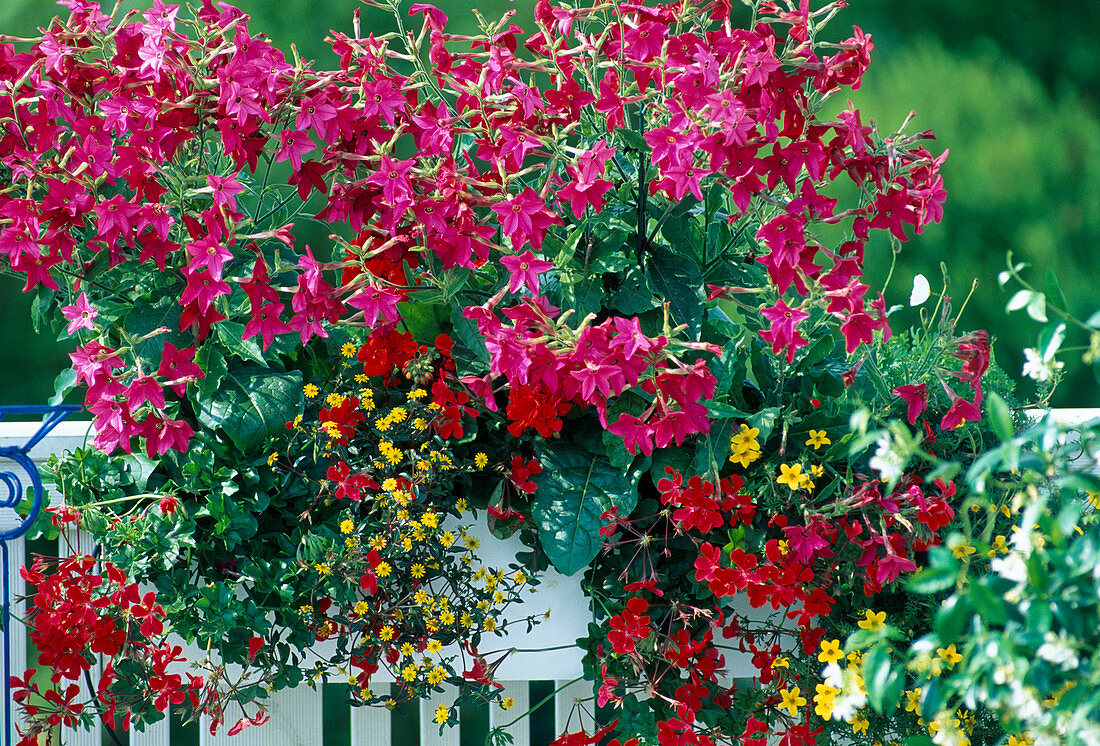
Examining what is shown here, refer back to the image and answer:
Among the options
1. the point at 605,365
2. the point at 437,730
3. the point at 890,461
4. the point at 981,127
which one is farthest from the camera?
the point at 981,127

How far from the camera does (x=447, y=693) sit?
5.55ft

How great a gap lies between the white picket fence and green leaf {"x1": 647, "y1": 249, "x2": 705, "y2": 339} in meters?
0.46

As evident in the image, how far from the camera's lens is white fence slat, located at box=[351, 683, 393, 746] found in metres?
1.65

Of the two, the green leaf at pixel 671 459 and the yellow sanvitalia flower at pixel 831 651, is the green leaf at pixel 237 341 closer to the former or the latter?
the green leaf at pixel 671 459

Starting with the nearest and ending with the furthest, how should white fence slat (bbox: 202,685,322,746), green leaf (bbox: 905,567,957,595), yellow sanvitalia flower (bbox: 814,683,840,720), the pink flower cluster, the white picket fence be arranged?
1. green leaf (bbox: 905,567,957,595)
2. the pink flower cluster
3. yellow sanvitalia flower (bbox: 814,683,840,720)
4. the white picket fence
5. white fence slat (bbox: 202,685,322,746)

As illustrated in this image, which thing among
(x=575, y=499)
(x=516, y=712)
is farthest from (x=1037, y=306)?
(x=516, y=712)

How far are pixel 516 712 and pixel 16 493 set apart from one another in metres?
0.88

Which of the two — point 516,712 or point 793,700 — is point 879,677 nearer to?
point 793,700

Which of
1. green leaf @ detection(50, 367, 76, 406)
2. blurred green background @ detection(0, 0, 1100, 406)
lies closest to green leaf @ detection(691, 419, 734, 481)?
green leaf @ detection(50, 367, 76, 406)

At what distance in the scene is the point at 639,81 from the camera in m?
1.30

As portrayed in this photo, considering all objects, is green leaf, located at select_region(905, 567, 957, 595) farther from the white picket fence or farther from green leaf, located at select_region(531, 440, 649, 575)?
the white picket fence

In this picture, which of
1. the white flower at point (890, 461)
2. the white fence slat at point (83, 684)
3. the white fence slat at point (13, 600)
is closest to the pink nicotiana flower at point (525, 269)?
the white flower at point (890, 461)

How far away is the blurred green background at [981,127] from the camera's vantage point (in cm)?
310

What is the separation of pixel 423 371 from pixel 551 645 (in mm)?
495
